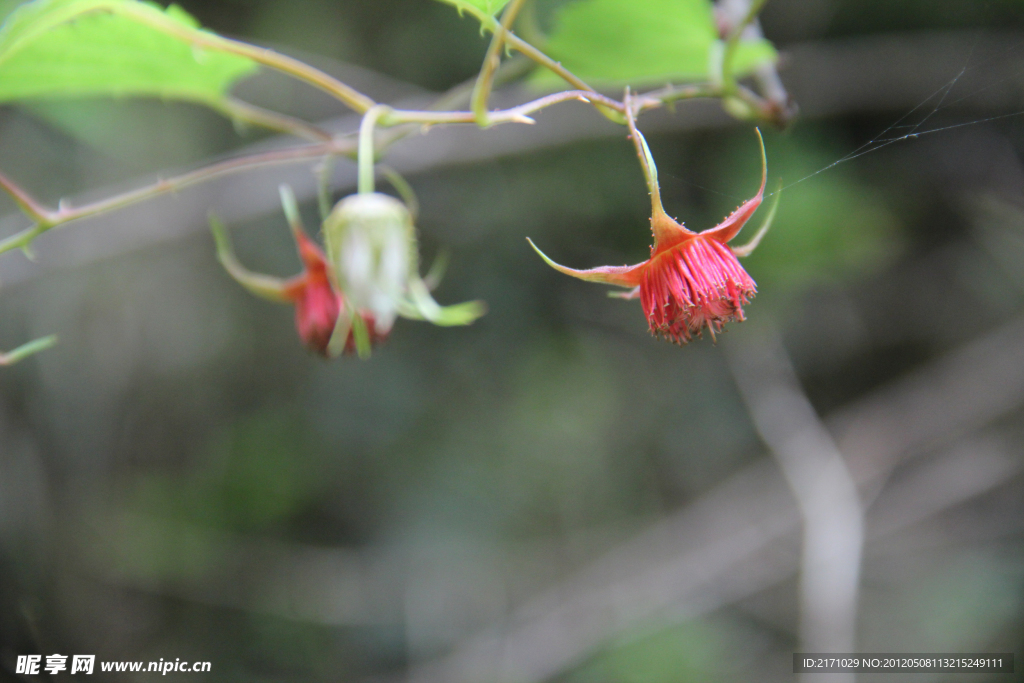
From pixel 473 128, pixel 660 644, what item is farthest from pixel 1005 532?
pixel 473 128

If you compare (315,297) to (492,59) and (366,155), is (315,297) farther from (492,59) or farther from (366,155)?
(492,59)

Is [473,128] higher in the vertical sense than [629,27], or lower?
higher

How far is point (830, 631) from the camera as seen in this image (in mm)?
1979

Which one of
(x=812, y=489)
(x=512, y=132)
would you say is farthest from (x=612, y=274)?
(x=812, y=489)

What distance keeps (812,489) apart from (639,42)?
1.73 meters

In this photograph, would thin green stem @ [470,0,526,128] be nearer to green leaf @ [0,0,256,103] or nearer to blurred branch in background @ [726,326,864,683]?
green leaf @ [0,0,256,103]

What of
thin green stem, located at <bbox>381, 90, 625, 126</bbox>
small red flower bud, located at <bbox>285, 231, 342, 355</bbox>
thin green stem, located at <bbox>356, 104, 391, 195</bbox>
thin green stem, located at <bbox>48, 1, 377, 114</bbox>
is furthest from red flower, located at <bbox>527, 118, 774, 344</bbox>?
small red flower bud, located at <bbox>285, 231, 342, 355</bbox>

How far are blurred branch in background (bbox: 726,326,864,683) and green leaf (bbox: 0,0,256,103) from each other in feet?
6.56

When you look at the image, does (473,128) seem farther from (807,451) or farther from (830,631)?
(830,631)

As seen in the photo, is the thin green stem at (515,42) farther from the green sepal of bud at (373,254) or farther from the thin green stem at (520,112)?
the green sepal of bud at (373,254)

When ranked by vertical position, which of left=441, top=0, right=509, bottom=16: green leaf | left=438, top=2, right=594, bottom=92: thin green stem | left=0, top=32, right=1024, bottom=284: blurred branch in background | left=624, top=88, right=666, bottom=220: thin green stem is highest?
left=0, top=32, right=1024, bottom=284: blurred branch in background

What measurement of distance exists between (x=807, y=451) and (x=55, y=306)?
279 cm

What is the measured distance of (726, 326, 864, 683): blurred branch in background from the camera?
2012mm

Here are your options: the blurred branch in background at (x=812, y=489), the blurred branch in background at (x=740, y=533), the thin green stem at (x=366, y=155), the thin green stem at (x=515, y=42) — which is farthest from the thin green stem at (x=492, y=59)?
the blurred branch in background at (x=740, y=533)
